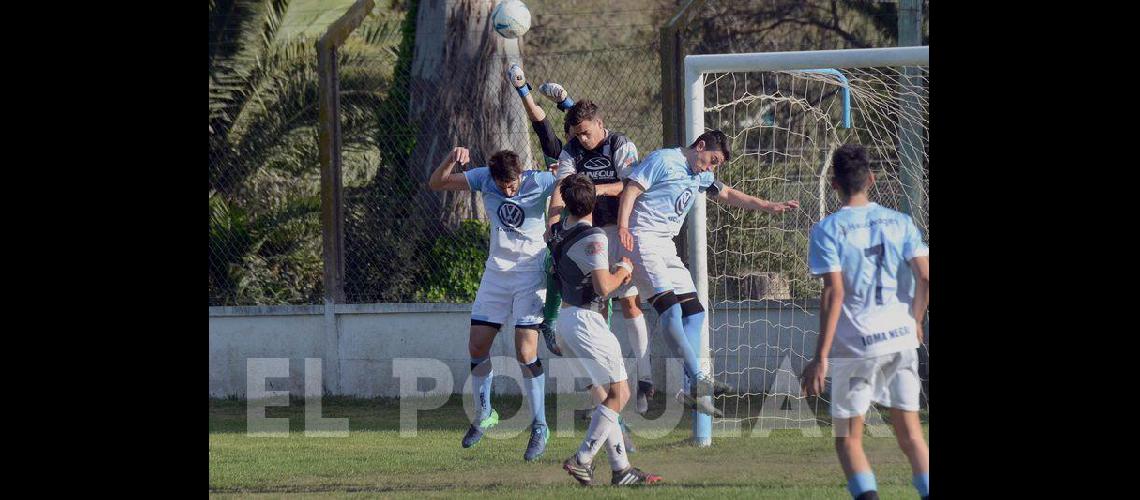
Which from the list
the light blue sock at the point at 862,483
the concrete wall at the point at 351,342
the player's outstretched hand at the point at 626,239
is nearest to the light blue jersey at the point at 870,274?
the light blue sock at the point at 862,483

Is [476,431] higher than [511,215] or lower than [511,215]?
lower

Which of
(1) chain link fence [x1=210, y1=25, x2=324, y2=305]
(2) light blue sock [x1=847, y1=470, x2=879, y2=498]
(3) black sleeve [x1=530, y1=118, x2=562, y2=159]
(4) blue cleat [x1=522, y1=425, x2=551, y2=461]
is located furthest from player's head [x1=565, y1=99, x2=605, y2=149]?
(1) chain link fence [x1=210, y1=25, x2=324, y2=305]

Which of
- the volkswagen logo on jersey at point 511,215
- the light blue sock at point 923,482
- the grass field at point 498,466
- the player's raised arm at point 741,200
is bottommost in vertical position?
the grass field at point 498,466

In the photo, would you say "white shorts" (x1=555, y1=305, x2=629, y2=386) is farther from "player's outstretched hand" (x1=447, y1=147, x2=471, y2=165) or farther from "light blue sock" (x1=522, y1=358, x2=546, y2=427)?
"player's outstretched hand" (x1=447, y1=147, x2=471, y2=165)

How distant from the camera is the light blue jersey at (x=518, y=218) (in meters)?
9.36

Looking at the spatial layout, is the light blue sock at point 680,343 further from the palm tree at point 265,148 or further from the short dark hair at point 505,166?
the palm tree at point 265,148

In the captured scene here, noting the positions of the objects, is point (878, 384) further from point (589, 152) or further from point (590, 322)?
point (589, 152)

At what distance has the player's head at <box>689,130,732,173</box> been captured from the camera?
29.9 feet

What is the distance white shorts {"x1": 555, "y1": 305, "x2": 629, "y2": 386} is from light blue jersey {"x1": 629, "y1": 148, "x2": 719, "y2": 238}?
4.60 ft

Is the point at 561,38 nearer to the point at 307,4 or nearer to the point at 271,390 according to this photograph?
the point at 307,4

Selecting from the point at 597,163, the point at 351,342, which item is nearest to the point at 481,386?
the point at 597,163

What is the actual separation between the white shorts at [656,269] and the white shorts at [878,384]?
3372 millimetres

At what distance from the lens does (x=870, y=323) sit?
239 inches

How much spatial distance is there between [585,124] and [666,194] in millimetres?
806
